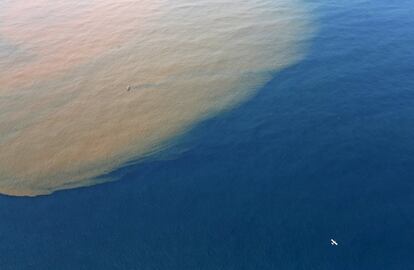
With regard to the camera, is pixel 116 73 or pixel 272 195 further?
pixel 116 73

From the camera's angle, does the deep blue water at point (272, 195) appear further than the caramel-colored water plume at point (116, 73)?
No

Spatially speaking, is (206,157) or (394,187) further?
(206,157)

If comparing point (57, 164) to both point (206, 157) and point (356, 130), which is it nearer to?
point (206, 157)

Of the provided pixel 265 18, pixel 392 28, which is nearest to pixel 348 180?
pixel 392 28

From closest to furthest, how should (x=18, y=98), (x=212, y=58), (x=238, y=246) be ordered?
(x=238, y=246) < (x=18, y=98) < (x=212, y=58)

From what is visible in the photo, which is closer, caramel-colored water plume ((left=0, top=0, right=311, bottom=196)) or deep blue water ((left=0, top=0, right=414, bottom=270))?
deep blue water ((left=0, top=0, right=414, bottom=270))
